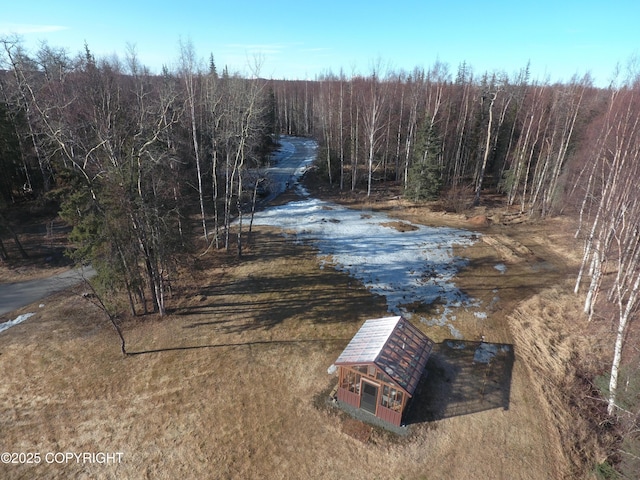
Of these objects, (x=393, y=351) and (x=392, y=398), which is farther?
(x=393, y=351)

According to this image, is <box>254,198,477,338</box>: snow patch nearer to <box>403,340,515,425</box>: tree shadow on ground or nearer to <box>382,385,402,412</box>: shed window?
<box>403,340,515,425</box>: tree shadow on ground

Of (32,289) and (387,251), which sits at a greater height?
(387,251)

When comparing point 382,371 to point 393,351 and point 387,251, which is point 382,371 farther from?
point 387,251

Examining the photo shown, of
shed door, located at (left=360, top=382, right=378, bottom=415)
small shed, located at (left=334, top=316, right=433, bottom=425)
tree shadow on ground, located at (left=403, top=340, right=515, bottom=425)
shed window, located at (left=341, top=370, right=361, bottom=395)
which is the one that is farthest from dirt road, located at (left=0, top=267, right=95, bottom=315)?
tree shadow on ground, located at (left=403, top=340, right=515, bottom=425)

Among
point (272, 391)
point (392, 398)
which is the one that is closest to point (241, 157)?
point (272, 391)

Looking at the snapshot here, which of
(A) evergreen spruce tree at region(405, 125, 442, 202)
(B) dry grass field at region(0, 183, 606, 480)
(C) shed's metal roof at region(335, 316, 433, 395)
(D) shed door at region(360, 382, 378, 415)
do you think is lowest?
(B) dry grass field at region(0, 183, 606, 480)

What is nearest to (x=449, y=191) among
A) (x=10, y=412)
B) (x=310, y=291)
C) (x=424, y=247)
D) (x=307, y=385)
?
(x=424, y=247)

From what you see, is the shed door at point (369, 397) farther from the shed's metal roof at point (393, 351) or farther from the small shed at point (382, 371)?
the shed's metal roof at point (393, 351)
